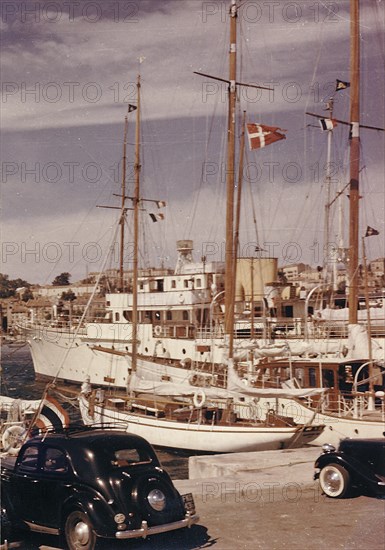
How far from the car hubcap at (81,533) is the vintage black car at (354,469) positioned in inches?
179

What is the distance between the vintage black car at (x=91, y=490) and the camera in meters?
7.47

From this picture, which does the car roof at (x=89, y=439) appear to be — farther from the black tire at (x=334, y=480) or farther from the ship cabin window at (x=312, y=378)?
the ship cabin window at (x=312, y=378)

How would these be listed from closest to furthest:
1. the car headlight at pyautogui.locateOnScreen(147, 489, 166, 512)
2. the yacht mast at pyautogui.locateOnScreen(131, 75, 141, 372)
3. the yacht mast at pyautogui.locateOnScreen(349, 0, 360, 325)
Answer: the car headlight at pyautogui.locateOnScreen(147, 489, 166, 512), the yacht mast at pyautogui.locateOnScreen(349, 0, 360, 325), the yacht mast at pyautogui.locateOnScreen(131, 75, 141, 372)

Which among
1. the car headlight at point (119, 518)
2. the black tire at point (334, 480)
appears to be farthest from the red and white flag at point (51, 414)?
the car headlight at point (119, 518)

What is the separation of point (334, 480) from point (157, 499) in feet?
12.8

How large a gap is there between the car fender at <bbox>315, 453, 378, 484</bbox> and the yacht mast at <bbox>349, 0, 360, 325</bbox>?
570 inches

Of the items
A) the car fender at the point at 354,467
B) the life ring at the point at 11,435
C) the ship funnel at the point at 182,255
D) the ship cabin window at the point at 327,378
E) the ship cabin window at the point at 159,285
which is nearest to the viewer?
the car fender at the point at 354,467

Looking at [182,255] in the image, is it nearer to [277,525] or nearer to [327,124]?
[327,124]

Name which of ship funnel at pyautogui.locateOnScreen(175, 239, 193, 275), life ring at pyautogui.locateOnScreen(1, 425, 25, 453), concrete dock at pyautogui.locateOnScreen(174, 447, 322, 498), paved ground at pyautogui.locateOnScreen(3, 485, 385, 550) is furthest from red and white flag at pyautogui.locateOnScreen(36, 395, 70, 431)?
ship funnel at pyautogui.locateOnScreen(175, 239, 193, 275)

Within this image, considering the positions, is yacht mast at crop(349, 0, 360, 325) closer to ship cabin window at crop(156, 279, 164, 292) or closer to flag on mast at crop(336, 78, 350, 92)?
flag on mast at crop(336, 78, 350, 92)

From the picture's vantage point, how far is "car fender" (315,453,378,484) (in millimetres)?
10438

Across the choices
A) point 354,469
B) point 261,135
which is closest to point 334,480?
point 354,469

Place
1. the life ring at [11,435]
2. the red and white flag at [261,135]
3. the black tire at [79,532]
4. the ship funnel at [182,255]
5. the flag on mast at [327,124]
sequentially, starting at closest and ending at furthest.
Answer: the black tire at [79,532] → the life ring at [11,435] → the red and white flag at [261,135] → the flag on mast at [327,124] → the ship funnel at [182,255]

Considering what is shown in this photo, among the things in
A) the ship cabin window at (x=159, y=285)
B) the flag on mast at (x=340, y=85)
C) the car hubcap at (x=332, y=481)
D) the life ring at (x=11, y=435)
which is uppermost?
the flag on mast at (x=340, y=85)
